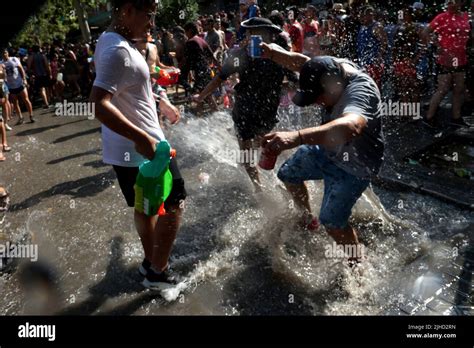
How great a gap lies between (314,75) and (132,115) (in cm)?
122

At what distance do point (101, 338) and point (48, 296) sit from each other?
956 millimetres

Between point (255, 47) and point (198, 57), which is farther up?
point (255, 47)

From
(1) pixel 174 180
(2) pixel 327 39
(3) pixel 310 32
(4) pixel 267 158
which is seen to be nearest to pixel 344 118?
(4) pixel 267 158

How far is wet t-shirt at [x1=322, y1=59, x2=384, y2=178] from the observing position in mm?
2533

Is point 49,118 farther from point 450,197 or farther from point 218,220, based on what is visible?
point 450,197

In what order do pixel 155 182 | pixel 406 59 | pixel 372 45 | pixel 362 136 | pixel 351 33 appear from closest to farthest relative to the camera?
pixel 155 182 < pixel 362 136 < pixel 406 59 < pixel 372 45 < pixel 351 33

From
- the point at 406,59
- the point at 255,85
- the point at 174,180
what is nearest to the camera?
the point at 174,180

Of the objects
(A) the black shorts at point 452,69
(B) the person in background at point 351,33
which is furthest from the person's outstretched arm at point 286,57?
(B) the person in background at point 351,33

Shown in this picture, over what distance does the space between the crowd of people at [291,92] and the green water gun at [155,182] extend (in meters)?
0.07

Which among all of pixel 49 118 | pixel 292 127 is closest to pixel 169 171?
pixel 292 127

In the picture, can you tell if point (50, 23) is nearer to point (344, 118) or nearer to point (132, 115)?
point (132, 115)

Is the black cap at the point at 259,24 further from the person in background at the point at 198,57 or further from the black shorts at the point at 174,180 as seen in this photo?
the person in background at the point at 198,57

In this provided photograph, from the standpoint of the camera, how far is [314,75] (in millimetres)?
2568

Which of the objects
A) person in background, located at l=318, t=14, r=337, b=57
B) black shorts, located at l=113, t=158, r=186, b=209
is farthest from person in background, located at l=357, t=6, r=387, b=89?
black shorts, located at l=113, t=158, r=186, b=209
